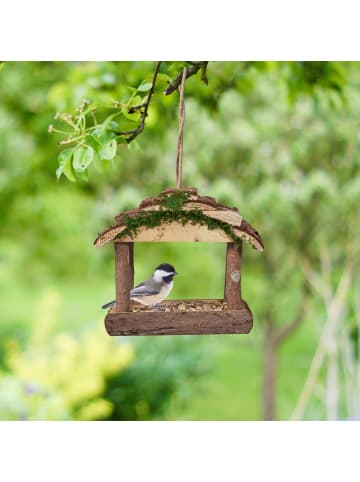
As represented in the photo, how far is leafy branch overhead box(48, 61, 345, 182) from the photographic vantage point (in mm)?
1138

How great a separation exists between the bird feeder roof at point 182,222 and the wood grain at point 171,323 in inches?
5.9

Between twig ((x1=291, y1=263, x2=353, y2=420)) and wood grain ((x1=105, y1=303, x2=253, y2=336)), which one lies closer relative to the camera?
wood grain ((x1=105, y1=303, x2=253, y2=336))

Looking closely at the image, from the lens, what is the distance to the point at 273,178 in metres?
3.28

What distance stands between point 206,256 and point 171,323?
233 cm

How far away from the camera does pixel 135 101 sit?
4.10 ft

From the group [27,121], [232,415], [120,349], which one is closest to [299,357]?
[232,415]

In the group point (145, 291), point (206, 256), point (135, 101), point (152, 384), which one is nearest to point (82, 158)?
point (135, 101)

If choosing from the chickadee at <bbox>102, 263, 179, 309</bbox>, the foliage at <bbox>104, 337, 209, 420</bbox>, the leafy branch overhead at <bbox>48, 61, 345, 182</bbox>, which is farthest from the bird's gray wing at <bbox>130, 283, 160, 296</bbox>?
the foliage at <bbox>104, 337, 209, 420</bbox>

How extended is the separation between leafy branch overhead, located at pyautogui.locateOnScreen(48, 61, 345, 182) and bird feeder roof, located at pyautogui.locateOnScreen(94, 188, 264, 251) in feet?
0.39

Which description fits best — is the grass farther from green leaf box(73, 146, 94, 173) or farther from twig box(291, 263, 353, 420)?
green leaf box(73, 146, 94, 173)

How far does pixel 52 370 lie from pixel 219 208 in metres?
2.10

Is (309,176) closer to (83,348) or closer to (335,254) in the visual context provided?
(335,254)

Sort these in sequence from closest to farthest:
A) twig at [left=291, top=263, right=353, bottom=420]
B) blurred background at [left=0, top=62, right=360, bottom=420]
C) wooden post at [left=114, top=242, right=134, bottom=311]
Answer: wooden post at [left=114, top=242, right=134, bottom=311] < blurred background at [left=0, top=62, right=360, bottom=420] < twig at [left=291, top=263, right=353, bottom=420]

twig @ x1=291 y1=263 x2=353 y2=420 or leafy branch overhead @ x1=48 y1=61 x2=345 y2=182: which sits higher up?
leafy branch overhead @ x1=48 y1=61 x2=345 y2=182
